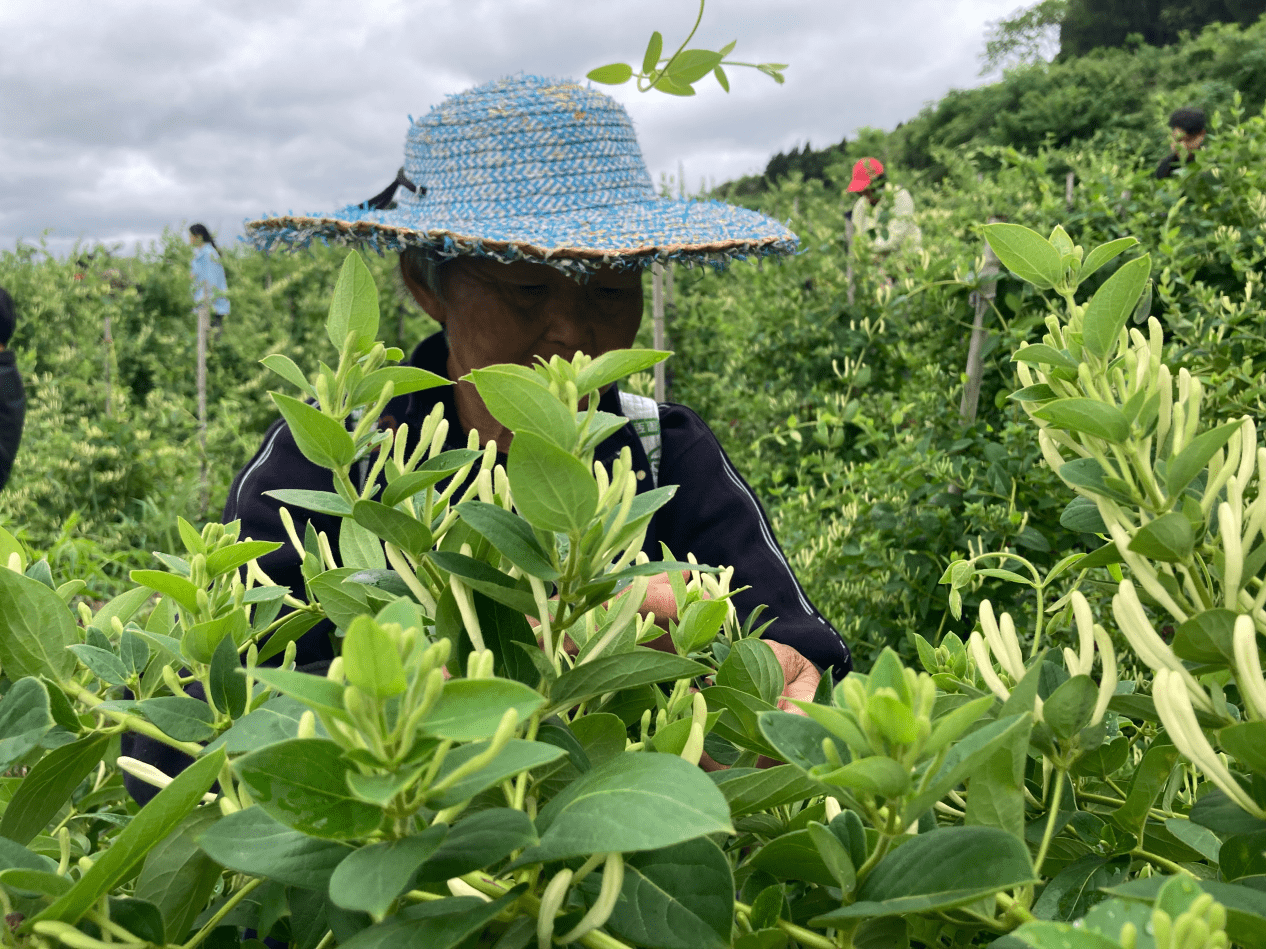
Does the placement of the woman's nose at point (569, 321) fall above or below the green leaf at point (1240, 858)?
above

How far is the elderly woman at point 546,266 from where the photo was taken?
1393 mm

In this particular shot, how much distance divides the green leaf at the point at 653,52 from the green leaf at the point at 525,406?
44 cm

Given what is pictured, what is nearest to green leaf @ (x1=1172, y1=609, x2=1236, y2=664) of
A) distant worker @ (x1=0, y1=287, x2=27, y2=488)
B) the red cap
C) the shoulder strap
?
the shoulder strap

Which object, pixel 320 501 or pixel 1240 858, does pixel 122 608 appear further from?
pixel 1240 858

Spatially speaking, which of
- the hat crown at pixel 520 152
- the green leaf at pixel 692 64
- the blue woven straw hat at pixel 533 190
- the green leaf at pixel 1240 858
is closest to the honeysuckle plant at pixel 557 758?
the green leaf at pixel 1240 858

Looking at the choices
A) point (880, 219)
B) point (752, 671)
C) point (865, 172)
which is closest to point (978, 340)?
point (880, 219)

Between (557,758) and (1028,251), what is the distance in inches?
12.7

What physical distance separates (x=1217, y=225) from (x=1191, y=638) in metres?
2.37

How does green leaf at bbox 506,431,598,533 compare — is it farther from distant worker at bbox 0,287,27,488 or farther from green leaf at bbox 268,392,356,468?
distant worker at bbox 0,287,27,488

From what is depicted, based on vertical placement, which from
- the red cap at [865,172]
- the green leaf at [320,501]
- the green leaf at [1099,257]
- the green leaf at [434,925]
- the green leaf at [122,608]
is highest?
the red cap at [865,172]

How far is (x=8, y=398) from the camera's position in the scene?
12.2 feet

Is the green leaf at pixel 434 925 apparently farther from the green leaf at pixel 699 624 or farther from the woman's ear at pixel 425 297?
the woman's ear at pixel 425 297

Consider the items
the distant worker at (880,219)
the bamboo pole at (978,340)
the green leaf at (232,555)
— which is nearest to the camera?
the green leaf at (232,555)

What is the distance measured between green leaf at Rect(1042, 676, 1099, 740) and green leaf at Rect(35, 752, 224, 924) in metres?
0.31
